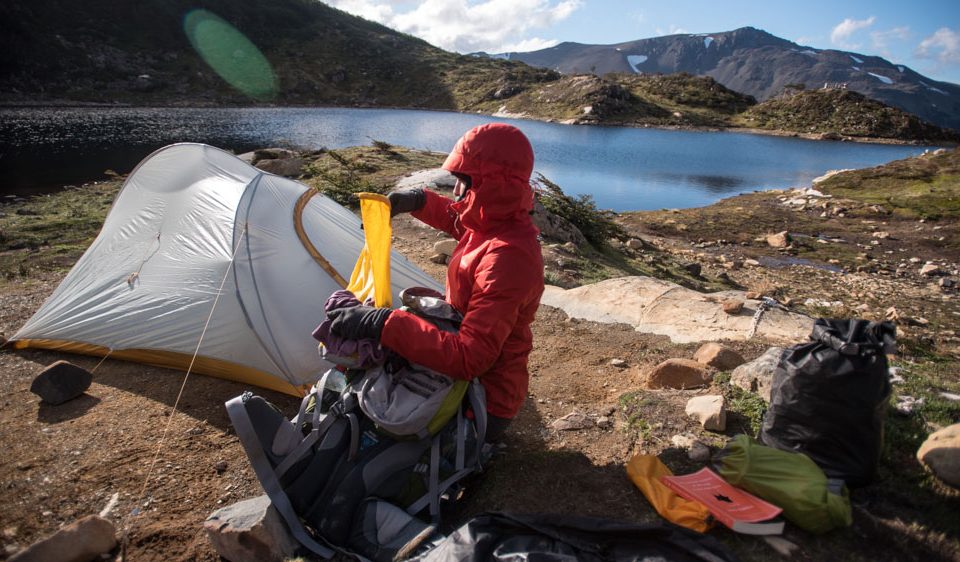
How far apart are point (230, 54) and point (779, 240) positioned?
3485 inches

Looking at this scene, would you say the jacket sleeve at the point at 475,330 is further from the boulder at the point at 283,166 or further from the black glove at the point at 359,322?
the boulder at the point at 283,166

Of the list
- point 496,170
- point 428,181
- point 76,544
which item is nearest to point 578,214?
point 428,181

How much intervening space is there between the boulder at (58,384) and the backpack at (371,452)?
9.35 feet

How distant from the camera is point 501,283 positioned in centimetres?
262

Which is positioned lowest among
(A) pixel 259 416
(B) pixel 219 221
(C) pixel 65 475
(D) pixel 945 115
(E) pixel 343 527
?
(C) pixel 65 475

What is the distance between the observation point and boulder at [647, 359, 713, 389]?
14.7ft

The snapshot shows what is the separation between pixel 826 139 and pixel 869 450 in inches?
2883

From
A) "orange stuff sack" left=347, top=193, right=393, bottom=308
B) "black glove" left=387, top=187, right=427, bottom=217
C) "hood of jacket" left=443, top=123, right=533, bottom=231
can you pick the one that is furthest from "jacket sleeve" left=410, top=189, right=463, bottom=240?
"hood of jacket" left=443, top=123, right=533, bottom=231

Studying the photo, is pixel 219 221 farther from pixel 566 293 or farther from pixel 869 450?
pixel 869 450

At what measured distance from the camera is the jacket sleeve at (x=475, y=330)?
8.52 feet

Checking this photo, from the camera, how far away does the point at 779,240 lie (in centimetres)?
1550

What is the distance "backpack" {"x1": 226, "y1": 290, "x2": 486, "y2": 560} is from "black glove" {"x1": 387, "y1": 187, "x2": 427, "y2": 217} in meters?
1.08

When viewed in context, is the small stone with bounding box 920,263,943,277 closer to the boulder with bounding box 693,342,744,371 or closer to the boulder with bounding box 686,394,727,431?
the boulder with bounding box 693,342,744,371

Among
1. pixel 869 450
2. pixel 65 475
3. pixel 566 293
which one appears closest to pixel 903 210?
pixel 566 293
